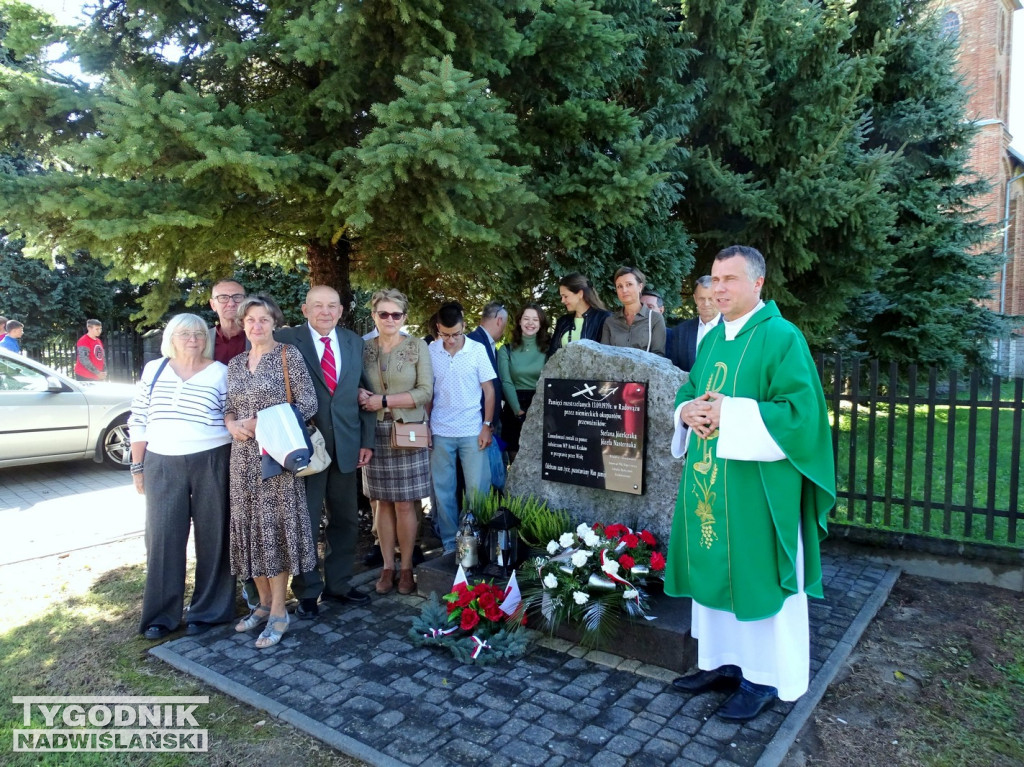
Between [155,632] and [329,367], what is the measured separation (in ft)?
5.97

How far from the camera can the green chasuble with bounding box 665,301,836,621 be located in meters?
3.01

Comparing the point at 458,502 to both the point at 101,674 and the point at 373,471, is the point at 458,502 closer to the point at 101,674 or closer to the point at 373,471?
the point at 373,471

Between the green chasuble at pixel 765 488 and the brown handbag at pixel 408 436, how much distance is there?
195 cm

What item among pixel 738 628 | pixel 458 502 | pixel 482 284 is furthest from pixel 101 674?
pixel 482 284

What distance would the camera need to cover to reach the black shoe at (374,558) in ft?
17.3

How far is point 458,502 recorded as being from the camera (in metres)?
5.55

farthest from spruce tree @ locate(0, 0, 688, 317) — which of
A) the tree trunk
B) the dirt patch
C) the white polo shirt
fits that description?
the dirt patch

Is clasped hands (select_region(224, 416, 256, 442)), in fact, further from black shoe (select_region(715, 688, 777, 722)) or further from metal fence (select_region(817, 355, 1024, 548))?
metal fence (select_region(817, 355, 1024, 548))

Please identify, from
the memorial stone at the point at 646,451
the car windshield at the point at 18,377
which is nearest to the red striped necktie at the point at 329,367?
the memorial stone at the point at 646,451

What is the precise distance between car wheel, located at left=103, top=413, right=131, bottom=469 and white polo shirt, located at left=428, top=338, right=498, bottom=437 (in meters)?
5.71

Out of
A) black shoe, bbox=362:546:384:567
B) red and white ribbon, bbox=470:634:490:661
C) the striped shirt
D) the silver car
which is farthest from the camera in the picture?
the silver car

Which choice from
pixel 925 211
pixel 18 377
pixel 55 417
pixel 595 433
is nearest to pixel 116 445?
pixel 55 417

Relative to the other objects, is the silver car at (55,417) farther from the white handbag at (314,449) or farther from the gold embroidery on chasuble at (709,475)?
the gold embroidery on chasuble at (709,475)

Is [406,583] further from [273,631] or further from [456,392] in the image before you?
[456,392]
